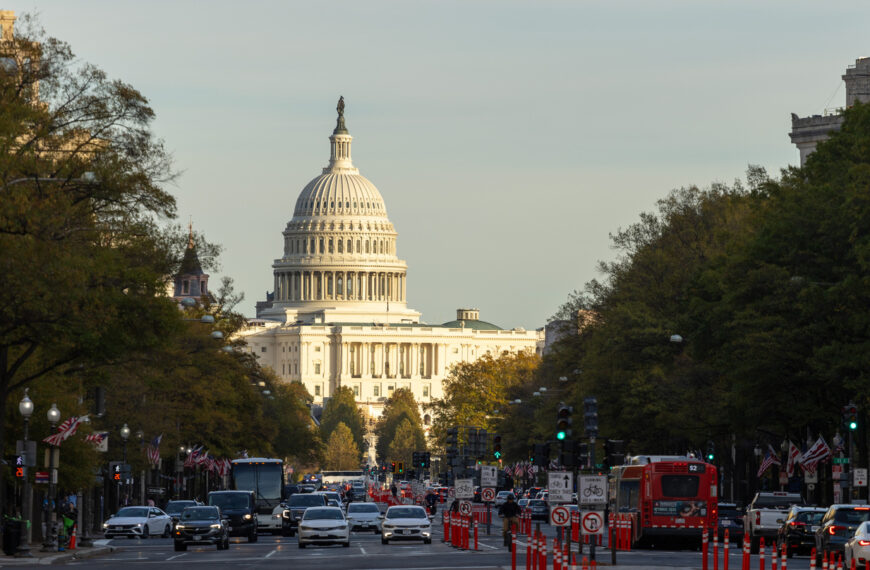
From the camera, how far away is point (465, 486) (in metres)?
69.5

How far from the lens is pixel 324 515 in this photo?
69.9m

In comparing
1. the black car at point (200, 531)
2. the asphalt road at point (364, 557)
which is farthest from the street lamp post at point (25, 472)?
the black car at point (200, 531)

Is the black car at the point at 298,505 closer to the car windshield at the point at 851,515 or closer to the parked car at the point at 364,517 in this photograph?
the parked car at the point at 364,517

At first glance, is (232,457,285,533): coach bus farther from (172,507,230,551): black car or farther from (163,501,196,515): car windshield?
(172,507,230,551): black car

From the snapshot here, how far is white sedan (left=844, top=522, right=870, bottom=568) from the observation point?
4428cm

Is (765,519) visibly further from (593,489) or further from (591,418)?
(593,489)

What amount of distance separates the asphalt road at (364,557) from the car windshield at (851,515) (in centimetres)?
162

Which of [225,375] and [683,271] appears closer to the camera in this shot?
[683,271]

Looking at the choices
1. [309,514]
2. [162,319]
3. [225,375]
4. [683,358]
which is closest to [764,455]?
[683,358]

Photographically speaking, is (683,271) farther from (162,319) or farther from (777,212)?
(162,319)

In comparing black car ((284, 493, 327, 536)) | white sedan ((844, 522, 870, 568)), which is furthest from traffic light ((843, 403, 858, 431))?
black car ((284, 493, 327, 536))

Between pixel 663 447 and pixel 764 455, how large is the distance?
8292 mm

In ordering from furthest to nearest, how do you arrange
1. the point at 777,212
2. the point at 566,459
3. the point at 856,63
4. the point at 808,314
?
the point at 856,63 < the point at 777,212 < the point at 808,314 < the point at 566,459

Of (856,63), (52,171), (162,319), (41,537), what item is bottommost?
(41,537)
